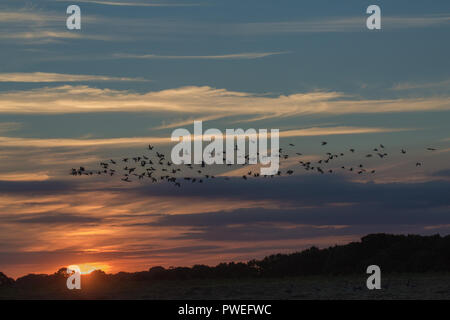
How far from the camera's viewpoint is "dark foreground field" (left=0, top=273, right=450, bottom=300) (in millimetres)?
36469

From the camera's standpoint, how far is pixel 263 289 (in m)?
38.9

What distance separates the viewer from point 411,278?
42219mm

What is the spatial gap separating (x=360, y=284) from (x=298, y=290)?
13.4 ft

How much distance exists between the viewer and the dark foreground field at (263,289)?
120 ft
